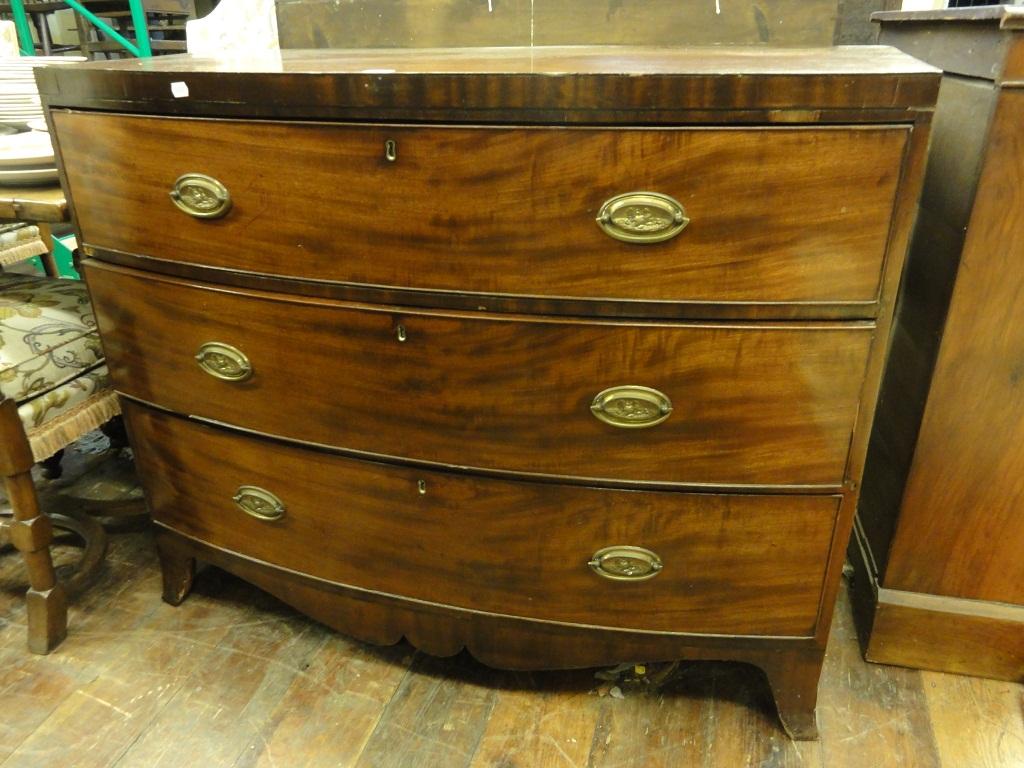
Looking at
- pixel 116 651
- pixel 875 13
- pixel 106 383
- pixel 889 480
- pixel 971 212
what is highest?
pixel 875 13

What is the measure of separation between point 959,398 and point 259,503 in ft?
3.20

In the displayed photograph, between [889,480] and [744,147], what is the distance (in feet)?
2.22

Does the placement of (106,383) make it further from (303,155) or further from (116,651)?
(303,155)


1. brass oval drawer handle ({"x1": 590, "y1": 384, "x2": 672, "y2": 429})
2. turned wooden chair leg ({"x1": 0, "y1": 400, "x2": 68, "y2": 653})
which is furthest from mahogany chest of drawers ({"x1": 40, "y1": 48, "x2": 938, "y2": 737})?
turned wooden chair leg ({"x1": 0, "y1": 400, "x2": 68, "y2": 653})

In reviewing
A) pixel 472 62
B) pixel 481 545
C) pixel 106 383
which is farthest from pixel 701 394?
pixel 106 383

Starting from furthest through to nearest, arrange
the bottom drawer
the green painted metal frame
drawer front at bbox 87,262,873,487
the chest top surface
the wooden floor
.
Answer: the green painted metal frame → the wooden floor → the bottom drawer → drawer front at bbox 87,262,873,487 → the chest top surface

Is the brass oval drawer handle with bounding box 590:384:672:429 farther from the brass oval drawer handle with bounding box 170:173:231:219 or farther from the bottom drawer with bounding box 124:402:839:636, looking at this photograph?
the brass oval drawer handle with bounding box 170:173:231:219

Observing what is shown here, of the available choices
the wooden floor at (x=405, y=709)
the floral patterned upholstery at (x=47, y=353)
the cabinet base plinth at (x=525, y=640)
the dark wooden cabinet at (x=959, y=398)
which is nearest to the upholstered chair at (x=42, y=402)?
the floral patterned upholstery at (x=47, y=353)

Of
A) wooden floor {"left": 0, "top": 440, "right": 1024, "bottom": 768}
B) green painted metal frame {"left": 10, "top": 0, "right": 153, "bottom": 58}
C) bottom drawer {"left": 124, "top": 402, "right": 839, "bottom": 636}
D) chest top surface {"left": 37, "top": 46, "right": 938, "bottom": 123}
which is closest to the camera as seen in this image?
chest top surface {"left": 37, "top": 46, "right": 938, "bottom": 123}

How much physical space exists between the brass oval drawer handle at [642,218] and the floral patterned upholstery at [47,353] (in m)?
0.83

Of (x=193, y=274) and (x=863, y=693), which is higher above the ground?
(x=193, y=274)

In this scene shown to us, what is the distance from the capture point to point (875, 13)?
1.21 m

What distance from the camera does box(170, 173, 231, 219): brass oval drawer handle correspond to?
91 cm

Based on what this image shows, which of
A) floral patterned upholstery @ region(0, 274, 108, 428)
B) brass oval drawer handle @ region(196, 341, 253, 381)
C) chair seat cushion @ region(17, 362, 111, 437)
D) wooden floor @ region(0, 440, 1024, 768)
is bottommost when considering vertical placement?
wooden floor @ region(0, 440, 1024, 768)
